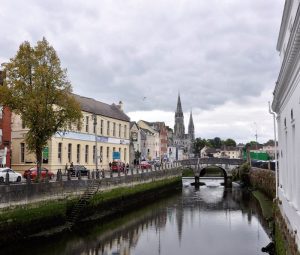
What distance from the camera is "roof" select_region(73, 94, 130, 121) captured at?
47.8 meters

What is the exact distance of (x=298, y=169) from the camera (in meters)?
11.6

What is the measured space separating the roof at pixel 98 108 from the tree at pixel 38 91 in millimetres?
17898

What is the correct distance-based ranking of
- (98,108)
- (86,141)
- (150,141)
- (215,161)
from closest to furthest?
(86,141) < (98,108) < (215,161) < (150,141)

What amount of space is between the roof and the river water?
46.4 ft

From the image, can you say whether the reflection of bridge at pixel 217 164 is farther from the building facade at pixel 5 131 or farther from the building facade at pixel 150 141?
the building facade at pixel 5 131

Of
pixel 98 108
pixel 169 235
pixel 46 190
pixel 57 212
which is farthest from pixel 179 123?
pixel 57 212

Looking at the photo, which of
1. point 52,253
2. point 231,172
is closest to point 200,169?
point 231,172

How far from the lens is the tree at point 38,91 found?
26.6 m

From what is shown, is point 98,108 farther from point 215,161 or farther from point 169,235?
point 215,161

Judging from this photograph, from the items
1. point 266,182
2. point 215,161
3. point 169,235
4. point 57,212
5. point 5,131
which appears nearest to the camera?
point 57,212

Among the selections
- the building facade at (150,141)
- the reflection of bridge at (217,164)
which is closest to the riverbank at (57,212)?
the reflection of bridge at (217,164)

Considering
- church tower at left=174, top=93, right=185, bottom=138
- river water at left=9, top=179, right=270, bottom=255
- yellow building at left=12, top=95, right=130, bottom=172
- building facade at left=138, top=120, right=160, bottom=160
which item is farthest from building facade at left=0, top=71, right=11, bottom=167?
church tower at left=174, top=93, right=185, bottom=138

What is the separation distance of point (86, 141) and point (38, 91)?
21.5m

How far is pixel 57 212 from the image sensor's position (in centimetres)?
2672
